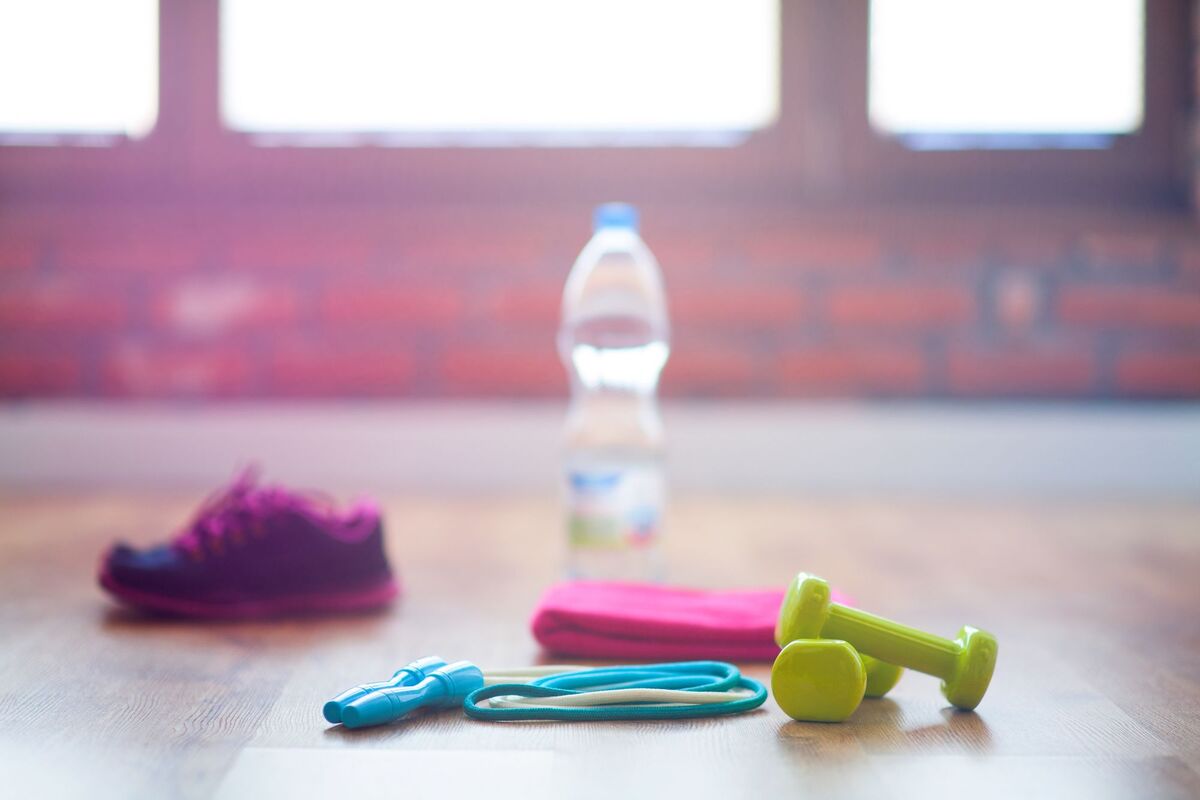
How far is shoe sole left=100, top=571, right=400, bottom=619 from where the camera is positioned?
1.27m

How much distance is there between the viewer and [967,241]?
2.39 meters

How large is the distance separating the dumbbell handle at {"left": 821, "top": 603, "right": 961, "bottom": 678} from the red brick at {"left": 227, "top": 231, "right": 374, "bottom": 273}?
166cm

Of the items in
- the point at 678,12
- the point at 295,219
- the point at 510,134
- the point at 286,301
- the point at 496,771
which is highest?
the point at 678,12

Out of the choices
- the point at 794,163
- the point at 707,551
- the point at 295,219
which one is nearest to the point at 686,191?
the point at 794,163

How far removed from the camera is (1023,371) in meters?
2.40

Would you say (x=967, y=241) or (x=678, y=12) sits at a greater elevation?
(x=678, y=12)

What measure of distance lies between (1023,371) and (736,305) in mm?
574

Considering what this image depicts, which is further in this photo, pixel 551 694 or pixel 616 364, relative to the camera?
pixel 616 364

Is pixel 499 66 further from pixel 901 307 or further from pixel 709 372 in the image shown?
pixel 901 307

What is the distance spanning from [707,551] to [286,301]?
1.09 meters

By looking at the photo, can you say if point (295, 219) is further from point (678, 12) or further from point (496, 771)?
point (496, 771)

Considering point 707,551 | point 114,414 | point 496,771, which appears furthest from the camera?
point 114,414

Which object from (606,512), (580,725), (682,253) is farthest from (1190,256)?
(580,725)

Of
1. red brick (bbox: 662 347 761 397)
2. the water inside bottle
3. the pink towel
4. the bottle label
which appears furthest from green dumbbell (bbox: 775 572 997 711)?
red brick (bbox: 662 347 761 397)
